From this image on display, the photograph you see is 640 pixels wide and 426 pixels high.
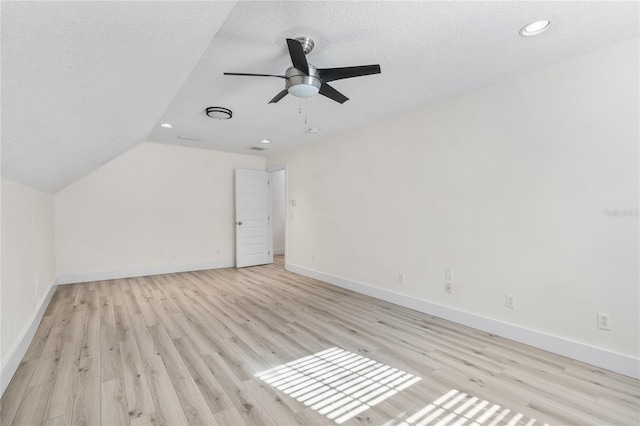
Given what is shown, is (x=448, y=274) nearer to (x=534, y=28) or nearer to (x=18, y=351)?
(x=534, y=28)

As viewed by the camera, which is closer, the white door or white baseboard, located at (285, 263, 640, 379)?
white baseboard, located at (285, 263, 640, 379)

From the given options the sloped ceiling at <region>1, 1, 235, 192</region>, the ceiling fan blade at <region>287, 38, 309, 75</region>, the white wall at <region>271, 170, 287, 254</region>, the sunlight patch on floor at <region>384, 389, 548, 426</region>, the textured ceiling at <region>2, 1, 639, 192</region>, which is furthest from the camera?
the white wall at <region>271, 170, 287, 254</region>

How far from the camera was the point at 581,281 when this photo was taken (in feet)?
7.71

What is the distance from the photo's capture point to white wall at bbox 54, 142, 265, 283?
468cm

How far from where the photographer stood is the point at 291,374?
84.3 inches

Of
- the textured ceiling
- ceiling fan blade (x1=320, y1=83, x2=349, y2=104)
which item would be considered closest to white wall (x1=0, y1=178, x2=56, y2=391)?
the textured ceiling

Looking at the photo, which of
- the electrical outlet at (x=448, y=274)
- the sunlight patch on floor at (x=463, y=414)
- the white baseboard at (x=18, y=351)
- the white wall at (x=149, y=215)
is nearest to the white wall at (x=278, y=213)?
the white wall at (x=149, y=215)

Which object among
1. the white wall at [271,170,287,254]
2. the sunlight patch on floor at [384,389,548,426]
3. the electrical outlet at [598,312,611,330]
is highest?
the white wall at [271,170,287,254]

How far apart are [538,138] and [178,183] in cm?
549

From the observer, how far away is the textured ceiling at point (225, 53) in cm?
105

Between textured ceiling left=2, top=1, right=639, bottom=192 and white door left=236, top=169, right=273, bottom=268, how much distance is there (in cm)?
277

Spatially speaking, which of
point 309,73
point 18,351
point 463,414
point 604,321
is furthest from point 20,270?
point 604,321

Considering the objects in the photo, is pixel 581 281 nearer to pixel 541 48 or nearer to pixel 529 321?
pixel 529 321

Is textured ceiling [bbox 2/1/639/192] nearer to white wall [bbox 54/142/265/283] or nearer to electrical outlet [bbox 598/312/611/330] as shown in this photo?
electrical outlet [bbox 598/312/611/330]
